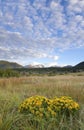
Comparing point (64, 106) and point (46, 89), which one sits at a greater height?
point (46, 89)

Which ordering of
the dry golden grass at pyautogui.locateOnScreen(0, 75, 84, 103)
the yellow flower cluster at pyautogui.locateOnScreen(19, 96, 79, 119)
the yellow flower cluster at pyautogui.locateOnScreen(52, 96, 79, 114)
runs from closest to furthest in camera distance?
the yellow flower cluster at pyautogui.locateOnScreen(19, 96, 79, 119)
the yellow flower cluster at pyautogui.locateOnScreen(52, 96, 79, 114)
the dry golden grass at pyautogui.locateOnScreen(0, 75, 84, 103)

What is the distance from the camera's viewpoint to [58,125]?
5105 millimetres

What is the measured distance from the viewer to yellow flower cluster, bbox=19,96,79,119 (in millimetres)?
5242

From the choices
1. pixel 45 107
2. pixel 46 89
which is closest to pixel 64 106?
pixel 45 107

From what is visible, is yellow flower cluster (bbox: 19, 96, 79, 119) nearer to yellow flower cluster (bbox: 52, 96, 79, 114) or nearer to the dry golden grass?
yellow flower cluster (bbox: 52, 96, 79, 114)

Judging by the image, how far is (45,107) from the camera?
563 cm

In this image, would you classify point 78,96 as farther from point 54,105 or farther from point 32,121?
point 32,121

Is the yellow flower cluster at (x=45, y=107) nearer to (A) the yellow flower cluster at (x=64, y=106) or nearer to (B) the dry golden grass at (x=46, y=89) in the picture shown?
(A) the yellow flower cluster at (x=64, y=106)

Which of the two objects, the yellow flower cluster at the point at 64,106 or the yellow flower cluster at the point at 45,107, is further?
the yellow flower cluster at the point at 64,106

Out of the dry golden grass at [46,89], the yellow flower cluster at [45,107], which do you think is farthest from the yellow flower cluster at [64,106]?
the dry golden grass at [46,89]

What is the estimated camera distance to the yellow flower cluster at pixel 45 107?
206 inches

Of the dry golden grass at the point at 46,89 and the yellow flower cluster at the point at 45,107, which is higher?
the dry golden grass at the point at 46,89

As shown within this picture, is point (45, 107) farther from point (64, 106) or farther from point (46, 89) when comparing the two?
point (46, 89)

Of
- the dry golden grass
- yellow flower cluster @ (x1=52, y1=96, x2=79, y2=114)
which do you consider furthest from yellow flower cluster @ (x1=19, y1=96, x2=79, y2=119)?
the dry golden grass
